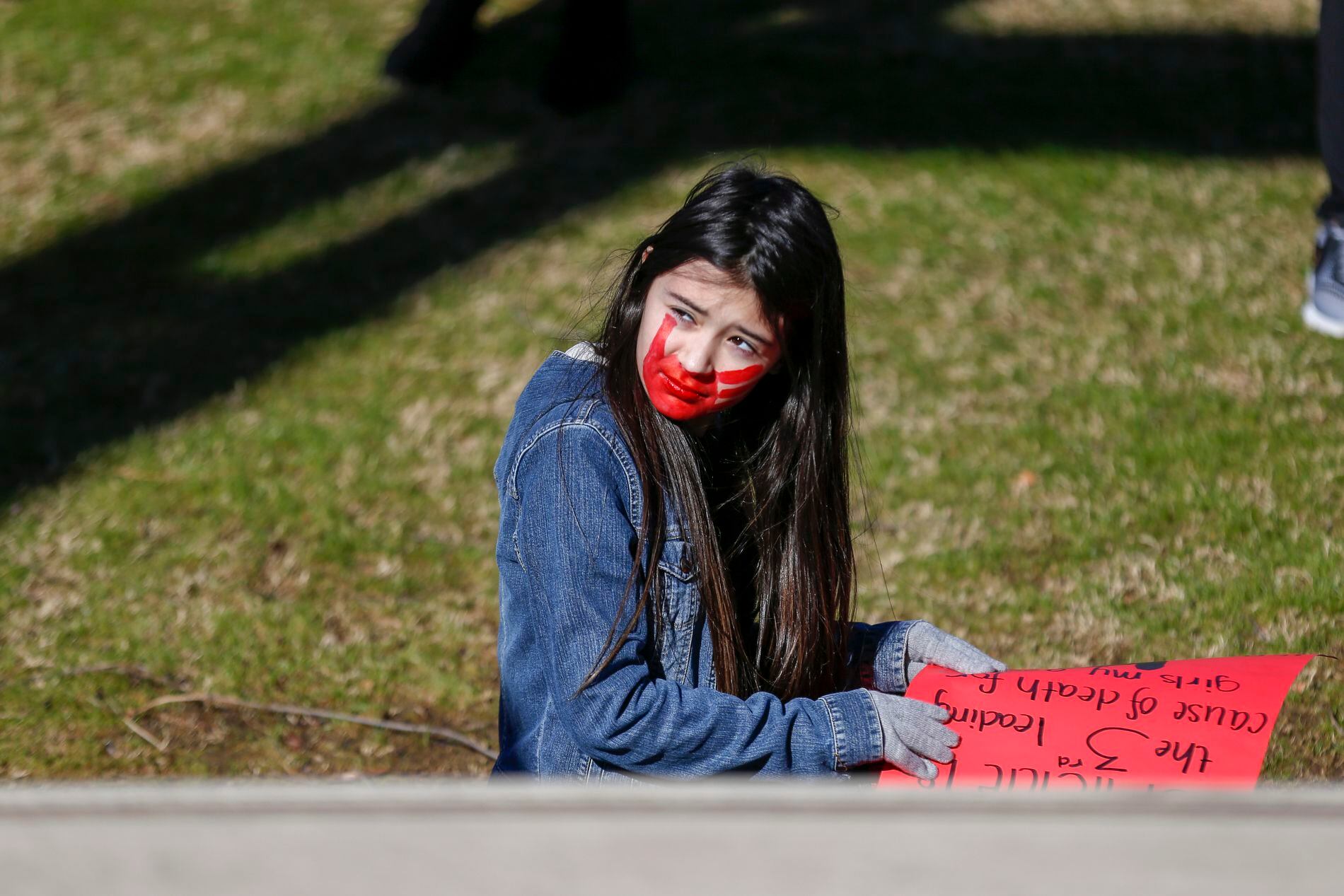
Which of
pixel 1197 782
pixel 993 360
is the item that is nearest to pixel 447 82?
pixel 993 360

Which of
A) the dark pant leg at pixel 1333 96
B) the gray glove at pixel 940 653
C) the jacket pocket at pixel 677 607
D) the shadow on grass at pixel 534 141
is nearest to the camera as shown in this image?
the jacket pocket at pixel 677 607

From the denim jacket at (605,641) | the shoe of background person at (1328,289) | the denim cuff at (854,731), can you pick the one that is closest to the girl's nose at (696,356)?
the denim jacket at (605,641)

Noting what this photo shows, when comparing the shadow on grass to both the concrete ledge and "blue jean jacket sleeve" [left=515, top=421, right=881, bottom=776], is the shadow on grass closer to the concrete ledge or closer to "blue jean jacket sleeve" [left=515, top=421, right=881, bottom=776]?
"blue jean jacket sleeve" [left=515, top=421, right=881, bottom=776]

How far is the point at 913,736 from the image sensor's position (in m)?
1.65

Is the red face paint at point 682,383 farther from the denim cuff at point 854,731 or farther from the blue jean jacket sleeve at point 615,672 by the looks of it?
the denim cuff at point 854,731

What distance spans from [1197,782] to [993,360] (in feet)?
7.59

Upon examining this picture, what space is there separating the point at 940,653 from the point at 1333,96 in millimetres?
2540

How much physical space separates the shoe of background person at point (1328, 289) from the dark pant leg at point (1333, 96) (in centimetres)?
10

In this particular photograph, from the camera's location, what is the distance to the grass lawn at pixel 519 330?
2.73m

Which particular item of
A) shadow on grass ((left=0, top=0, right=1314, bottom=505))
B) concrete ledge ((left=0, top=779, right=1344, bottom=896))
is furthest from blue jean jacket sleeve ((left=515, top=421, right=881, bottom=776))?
shadow on grass ((left=0, top=0, right=1314, bottom=505))

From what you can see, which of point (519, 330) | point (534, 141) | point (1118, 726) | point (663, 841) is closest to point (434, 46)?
point (534, 141)

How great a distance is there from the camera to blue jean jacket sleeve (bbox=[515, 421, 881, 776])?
61.1 inches

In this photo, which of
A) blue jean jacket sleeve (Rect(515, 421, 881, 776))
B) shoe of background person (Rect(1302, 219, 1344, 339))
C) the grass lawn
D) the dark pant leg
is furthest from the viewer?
shoe of background person (Rect(1302, 219, 1344, 339))

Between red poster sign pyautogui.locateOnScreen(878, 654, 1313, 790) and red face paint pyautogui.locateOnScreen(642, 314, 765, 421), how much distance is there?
55 centimetres
